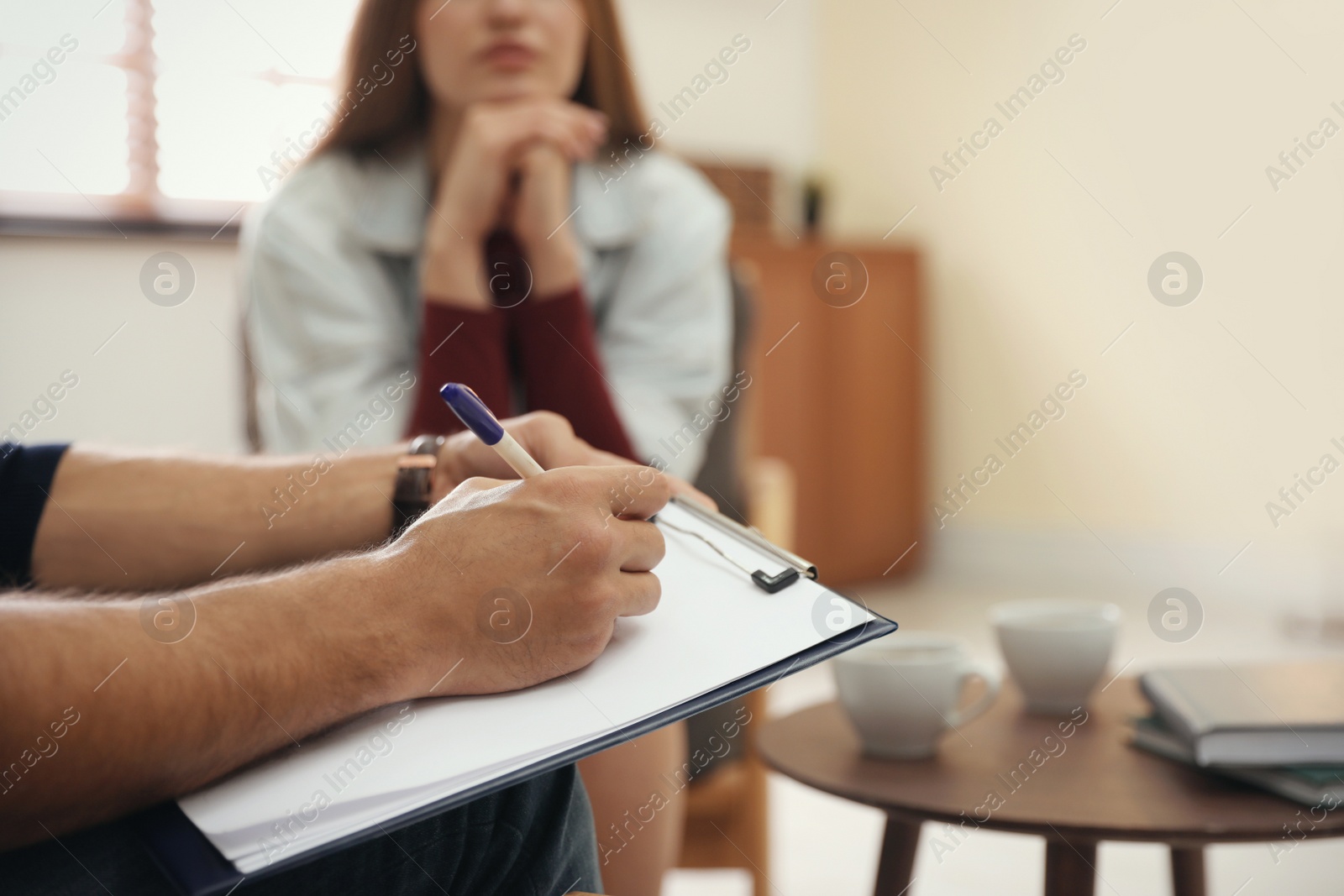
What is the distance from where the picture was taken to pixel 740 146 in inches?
132

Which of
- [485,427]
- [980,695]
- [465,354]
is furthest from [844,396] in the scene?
[485,427]

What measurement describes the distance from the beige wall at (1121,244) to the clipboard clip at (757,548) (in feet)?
7.93

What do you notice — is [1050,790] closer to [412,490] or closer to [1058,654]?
[1058,654]

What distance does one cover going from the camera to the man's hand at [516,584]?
449 millimetres

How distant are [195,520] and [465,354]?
0.42m

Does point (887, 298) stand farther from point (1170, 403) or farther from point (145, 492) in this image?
point (145, 492)

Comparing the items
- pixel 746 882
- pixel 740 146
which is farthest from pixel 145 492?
pixel 740 146

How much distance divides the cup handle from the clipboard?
0.89 feet

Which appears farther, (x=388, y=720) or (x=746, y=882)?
(x=746, y=882)

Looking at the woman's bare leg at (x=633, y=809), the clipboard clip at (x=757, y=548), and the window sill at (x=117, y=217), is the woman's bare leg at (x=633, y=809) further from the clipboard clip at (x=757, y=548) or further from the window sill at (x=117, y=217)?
the window sill at (x=117, y=217)

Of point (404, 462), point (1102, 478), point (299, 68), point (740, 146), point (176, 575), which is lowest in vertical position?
point (176, 575)

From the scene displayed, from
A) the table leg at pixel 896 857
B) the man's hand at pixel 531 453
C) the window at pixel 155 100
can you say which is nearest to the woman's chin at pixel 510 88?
the man's hand at pixel 531 453

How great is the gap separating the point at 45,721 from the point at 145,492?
1.09 feet

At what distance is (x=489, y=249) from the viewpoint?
3.91ft
